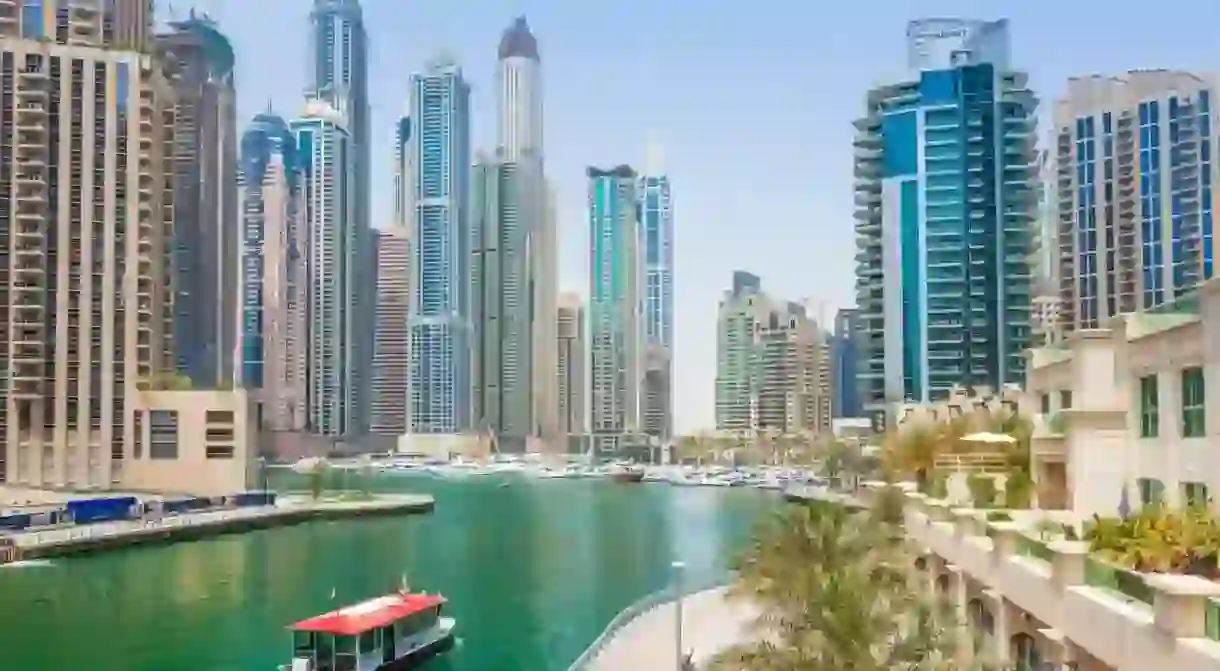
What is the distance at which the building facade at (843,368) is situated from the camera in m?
113

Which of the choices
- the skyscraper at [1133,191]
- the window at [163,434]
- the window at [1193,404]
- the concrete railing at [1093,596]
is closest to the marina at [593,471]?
the skyscraper at [1133,191]

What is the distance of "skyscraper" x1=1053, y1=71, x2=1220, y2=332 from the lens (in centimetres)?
6053

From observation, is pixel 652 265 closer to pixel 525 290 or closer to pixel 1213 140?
pixel 525 290

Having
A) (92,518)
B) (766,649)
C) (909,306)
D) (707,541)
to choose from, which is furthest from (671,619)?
(909,306)

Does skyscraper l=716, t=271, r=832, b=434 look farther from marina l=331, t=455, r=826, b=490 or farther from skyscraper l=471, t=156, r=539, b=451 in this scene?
skyscraper l=471, t=156, r=539, b=451

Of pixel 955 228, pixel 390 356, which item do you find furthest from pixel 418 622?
pixel 390 356

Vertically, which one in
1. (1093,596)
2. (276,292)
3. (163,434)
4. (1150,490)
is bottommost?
(163,434)

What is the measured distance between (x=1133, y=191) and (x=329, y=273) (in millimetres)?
92578

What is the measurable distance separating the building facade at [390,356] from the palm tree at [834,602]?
13741 centimetres

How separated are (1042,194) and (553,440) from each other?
78472 millimetres

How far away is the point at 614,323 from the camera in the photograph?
14275cm

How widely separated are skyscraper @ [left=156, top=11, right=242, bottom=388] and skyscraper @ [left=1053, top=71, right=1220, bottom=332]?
69.4 m

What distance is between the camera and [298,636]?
23.7 metres

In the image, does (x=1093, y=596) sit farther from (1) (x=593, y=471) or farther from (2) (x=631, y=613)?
(1) (x=593, y=471)
